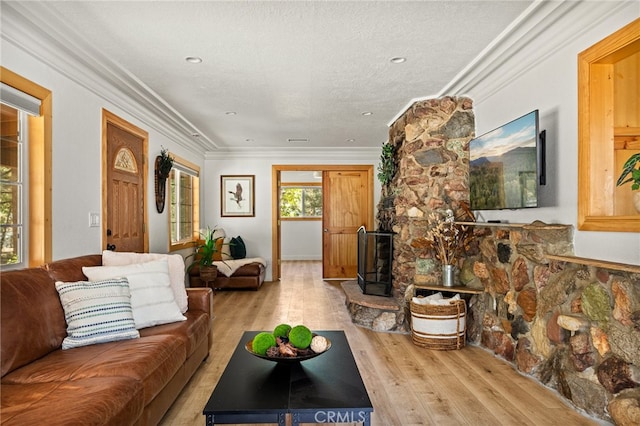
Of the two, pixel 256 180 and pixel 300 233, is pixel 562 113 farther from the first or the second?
pixel 300 233

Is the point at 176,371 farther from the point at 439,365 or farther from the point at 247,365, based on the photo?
the point at 439,365

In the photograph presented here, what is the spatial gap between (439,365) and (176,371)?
2.00 meters

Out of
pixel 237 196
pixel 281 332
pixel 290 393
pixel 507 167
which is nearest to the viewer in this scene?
pixel 290 393

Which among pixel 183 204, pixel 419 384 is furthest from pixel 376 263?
pixel 183 204

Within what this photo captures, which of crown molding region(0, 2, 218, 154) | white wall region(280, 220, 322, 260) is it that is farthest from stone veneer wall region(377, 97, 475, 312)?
white wall region(280, 220, 322, 260)

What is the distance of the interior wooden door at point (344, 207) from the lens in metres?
7.57

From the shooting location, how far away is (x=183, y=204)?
6477mm

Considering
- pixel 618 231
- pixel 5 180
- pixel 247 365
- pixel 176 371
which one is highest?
pixel 5 180

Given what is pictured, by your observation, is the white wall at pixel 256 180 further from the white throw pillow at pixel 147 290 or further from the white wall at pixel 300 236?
the white throw pillow at pixel 147 290

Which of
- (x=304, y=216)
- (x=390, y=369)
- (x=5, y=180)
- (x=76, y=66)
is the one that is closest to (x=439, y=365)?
(x=390, y=369)

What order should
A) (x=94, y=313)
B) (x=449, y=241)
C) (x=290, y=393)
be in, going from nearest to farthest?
(x=290, y=393) → (x=94, y=313) → (x=449, y=241)

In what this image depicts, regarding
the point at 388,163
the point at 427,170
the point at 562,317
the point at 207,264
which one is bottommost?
the point at 207,264

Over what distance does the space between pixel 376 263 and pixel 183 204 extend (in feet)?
10.8

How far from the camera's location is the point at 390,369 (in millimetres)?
3197
